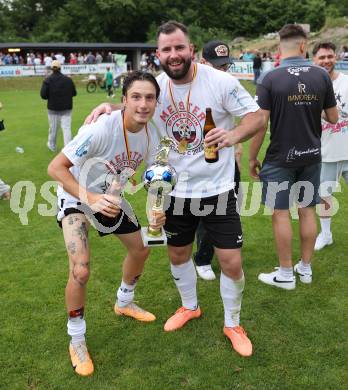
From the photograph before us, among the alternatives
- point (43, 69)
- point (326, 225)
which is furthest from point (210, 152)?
point (43, 69)

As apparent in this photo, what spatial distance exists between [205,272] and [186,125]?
2.05 meters

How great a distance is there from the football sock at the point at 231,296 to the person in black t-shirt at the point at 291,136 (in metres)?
1.02

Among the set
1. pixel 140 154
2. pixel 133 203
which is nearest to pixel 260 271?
pixel 140 154

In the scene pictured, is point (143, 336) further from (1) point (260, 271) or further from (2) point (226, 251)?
(1) point (260, 271)

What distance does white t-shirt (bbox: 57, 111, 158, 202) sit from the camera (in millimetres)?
3312

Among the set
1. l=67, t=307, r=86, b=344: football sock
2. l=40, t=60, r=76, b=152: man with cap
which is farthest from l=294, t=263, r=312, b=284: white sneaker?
l=40, t=60, r=76, b=152: man with cap

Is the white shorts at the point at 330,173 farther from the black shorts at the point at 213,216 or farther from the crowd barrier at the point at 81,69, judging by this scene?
the crowd barrier at the point at 81,69

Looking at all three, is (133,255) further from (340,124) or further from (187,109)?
(340,124)

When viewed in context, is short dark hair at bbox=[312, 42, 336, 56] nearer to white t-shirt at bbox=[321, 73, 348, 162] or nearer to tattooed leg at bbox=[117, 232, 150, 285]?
white t-shirt at bbox=[321, 73, 348, 162]

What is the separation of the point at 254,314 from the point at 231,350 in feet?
1.98

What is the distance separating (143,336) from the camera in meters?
4.05

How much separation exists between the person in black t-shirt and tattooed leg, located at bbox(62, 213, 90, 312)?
6.01ft

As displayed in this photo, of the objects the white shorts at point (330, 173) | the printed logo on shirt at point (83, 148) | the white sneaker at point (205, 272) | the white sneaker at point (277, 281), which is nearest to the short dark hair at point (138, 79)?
the printed logo on shirt at point (83, 148)

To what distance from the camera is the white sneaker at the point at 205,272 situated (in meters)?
5.01
